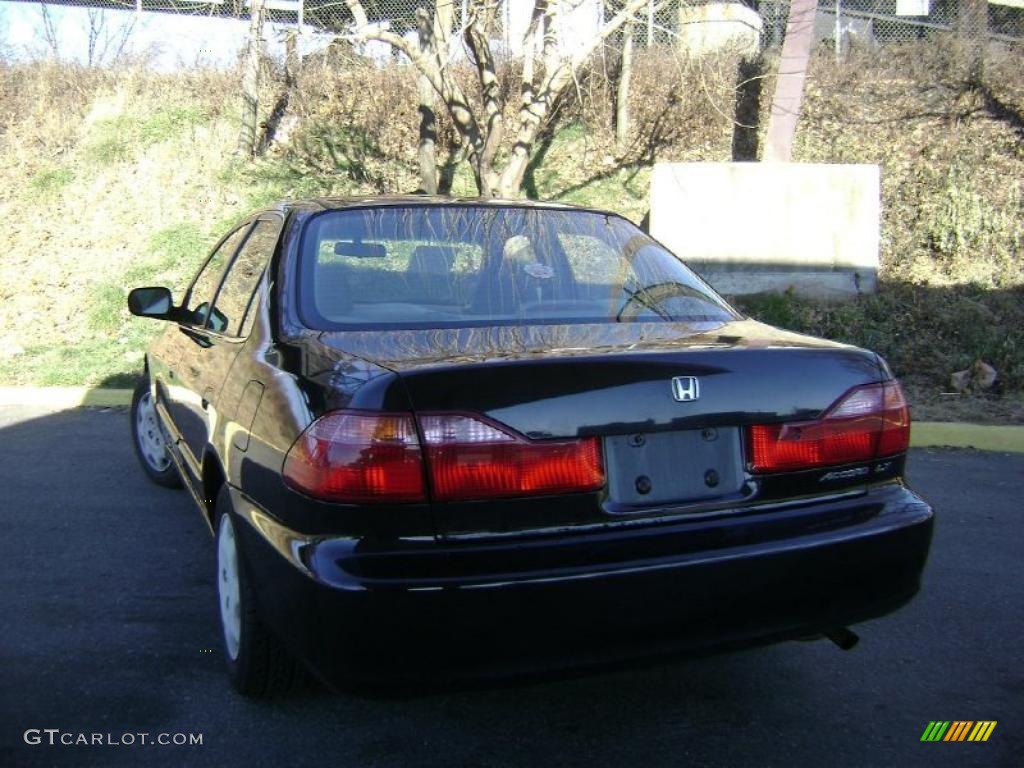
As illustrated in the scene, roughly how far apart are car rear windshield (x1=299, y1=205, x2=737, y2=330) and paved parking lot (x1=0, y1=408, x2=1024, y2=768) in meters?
1.17

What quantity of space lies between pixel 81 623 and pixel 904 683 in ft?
10.1

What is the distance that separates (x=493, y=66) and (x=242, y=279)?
22.5 feet

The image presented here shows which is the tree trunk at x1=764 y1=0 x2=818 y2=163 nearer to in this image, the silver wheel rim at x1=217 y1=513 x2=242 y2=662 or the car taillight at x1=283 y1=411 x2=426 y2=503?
the silver wheel rim at x1=217 y1=513 x2=242 y2=662

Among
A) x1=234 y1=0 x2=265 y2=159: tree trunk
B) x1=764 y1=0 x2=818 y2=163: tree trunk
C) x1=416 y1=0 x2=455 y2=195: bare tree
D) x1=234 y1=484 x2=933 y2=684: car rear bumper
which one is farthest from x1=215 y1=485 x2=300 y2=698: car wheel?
x1=234 y1=0 x2=265 y2=159: tree trunk

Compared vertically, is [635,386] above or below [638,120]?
below

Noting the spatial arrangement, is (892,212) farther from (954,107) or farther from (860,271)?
(954,107)

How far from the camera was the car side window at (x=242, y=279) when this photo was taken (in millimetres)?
3686

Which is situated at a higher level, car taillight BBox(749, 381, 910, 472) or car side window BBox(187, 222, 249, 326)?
car side window BBox(187, 222, 249, 326)

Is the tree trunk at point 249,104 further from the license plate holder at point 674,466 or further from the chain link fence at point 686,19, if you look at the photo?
the license plate holder at point 674,466

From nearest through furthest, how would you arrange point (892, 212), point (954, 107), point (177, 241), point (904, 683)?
point (904, 683) < point (892, 212) < point (177, 241) < point (954, 107)

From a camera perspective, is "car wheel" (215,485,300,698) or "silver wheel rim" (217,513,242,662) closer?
"car wheel" (215,485,300,698)

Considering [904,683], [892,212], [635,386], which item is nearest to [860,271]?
[892,212]

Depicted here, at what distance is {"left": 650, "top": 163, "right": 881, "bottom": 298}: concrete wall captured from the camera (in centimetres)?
1045

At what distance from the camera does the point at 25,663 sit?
3574 millimetres
